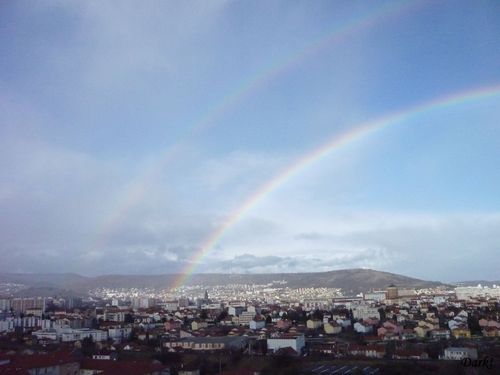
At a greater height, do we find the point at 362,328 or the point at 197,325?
the point at 197,325

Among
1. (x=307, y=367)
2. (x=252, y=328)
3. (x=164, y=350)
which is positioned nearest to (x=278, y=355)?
(x=307, y=367)

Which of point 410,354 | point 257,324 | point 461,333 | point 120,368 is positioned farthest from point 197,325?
point 120,368

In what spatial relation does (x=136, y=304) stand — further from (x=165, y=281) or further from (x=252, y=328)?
(x=165, y=281)

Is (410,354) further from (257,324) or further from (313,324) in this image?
(257,324)

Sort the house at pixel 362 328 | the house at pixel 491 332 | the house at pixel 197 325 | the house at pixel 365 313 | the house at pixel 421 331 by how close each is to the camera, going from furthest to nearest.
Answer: the house at pixel 365 313 → the house at pixel 197 325 → the house at pixel 362 328 → the house at pixel 421 331 → the house at pixel 491 332

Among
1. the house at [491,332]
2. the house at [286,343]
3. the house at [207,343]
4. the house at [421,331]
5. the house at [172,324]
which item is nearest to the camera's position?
the house at [286,343]

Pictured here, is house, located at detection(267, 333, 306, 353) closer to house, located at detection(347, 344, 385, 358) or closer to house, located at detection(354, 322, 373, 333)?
house, located at detection(347, 344, 385, 358)

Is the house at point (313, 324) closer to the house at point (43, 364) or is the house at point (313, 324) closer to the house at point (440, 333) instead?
the house at point (440, 333)

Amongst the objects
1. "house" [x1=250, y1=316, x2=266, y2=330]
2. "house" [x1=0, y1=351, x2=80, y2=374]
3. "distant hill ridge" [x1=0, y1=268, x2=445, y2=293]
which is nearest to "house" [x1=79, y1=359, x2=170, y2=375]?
"house" [x1=0, y1=351, x2=80, y2=374]

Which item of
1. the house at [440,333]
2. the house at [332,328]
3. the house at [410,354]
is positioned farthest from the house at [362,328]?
the house at [410,354]
